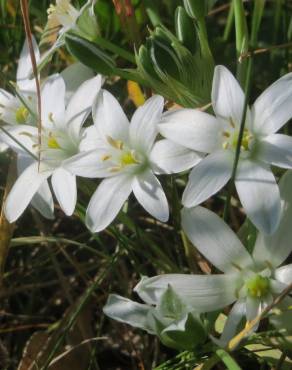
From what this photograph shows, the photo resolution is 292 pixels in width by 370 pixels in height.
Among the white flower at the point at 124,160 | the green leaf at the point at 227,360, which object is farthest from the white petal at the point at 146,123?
the green leaf at the point at 227,360

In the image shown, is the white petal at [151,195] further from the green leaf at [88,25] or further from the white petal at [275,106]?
the green leaf at [88,25]

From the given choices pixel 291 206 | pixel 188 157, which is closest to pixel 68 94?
pixel 188 157

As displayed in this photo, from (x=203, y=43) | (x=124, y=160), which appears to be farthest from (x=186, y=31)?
(x=124, y=160)

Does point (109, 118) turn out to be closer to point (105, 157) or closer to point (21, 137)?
point (105, 157)

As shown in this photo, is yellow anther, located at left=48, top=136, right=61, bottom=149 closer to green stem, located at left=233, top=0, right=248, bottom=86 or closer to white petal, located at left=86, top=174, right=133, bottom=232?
white petal, located at left=86, top=174, right=133, bottom=232

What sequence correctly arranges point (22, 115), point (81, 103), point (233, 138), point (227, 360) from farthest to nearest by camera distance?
point (22, 115) < point (81, 103) < point (233, 138) < point (227, 360)

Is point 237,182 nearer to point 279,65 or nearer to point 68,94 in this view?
point 68,94

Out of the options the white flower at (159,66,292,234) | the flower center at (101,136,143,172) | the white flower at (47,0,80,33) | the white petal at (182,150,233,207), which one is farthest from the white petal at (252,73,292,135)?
the white flower at (47,0,80,33)
